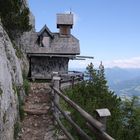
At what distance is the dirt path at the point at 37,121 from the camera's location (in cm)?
1163

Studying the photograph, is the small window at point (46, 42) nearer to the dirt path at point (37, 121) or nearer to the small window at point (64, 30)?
the small window at point (64, 30)

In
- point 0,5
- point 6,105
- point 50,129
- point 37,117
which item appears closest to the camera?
point 6,105

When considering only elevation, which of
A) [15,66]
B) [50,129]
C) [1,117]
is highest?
[15,66]

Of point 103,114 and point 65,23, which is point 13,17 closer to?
point 65,23

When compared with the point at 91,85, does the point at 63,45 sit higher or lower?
higher

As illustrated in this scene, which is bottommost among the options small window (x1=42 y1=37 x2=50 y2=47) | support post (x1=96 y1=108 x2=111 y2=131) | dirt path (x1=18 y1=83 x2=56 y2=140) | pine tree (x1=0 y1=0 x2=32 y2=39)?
dirt path (x1=18 y1=83 x2=56 y2=140)

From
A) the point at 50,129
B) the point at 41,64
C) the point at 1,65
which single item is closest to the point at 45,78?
the point at 41,64

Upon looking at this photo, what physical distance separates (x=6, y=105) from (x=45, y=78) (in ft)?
89.4

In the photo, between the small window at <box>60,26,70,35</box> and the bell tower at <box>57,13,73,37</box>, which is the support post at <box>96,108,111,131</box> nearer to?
the bell tower at <box>57,13,73,37</box>

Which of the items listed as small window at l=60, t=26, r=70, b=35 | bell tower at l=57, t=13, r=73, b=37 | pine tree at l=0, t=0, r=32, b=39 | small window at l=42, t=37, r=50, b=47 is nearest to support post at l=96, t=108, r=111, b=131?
pine tree at l=0, t=0, r=32, b=39

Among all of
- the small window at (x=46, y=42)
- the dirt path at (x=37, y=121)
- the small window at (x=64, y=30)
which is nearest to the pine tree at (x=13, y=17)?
the dirt path at (x=37, y=121)

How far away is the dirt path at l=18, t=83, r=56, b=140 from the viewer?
11.6m

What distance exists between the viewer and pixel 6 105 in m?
9.40

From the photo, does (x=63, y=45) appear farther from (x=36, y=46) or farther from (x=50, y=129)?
(x=50, y=129)
